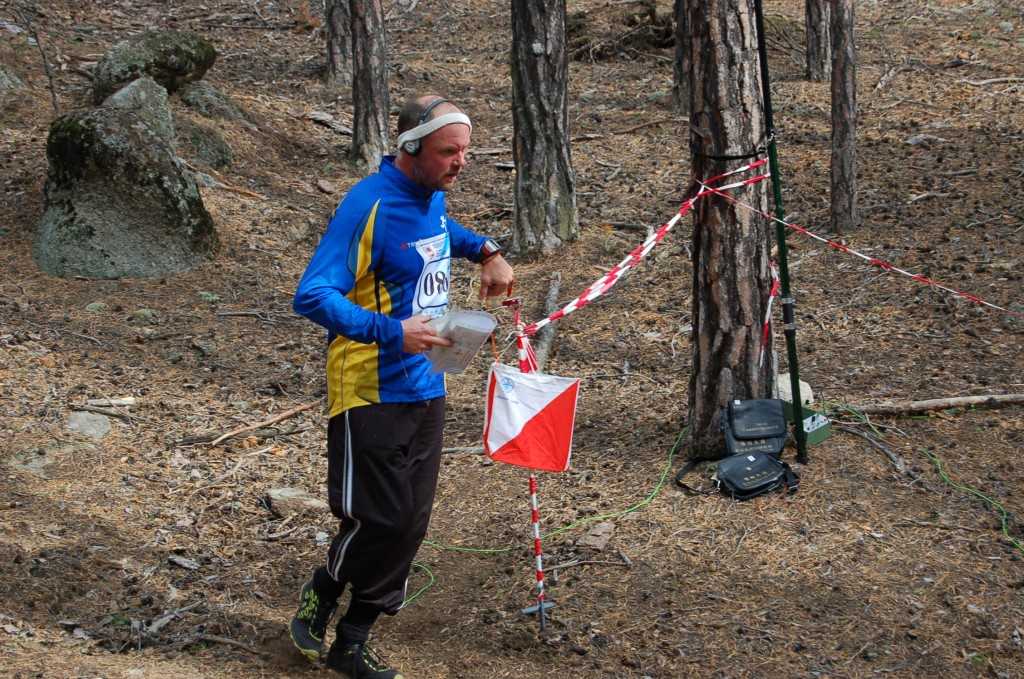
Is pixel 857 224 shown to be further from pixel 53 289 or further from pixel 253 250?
pixel 53 289

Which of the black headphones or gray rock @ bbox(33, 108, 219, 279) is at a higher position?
the black headphones

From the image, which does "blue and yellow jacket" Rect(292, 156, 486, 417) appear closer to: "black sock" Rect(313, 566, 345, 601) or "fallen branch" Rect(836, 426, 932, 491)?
"black sock" Rect(313, 566, 345, 601)

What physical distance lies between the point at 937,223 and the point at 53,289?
8215mm

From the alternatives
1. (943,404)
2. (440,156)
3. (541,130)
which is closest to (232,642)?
(440,156)

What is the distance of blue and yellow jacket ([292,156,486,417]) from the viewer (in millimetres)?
3186

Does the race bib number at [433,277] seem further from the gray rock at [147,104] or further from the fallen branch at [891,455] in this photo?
the gray rock at [147,104]

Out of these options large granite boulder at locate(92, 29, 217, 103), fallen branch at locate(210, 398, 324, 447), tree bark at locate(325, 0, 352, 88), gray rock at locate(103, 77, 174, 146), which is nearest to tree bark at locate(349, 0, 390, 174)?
large granite boulder at locate(92, 29, 217, 103)

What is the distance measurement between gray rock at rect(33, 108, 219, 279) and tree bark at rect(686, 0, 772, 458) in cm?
551

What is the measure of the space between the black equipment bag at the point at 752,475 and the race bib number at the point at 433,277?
7.24ft

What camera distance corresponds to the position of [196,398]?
6770 millimetres

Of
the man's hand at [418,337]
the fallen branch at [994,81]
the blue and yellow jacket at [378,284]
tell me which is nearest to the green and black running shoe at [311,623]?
the blue and yellow jacket at [378,284]

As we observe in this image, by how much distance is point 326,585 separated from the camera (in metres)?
3.84

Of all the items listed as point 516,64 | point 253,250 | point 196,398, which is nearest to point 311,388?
point 196,398

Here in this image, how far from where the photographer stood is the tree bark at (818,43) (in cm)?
1349
